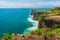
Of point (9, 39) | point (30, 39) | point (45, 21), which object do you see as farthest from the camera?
point (45, 21)

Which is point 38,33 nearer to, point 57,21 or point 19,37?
point 19,37

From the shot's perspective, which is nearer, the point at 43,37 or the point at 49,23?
the point at 43,37

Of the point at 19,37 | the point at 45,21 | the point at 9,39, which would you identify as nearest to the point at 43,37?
the point at 19,37

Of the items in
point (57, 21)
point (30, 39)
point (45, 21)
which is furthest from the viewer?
point (45, 21)

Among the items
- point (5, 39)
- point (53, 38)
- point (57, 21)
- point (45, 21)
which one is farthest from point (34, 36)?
point (45, 21)

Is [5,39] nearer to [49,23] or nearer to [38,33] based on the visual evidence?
[38,33]

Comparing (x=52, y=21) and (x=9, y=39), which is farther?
(x=52, y=21)

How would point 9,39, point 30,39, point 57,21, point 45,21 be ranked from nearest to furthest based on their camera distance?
point 30,39, point 9,39, point 57,21, point 45,21

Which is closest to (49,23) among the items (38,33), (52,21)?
(52,21)
